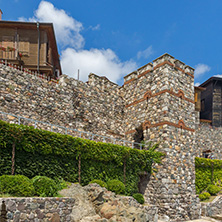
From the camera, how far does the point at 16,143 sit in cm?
1093

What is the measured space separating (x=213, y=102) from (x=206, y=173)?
15712 mm

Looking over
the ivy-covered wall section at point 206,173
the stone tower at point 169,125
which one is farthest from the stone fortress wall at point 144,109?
the ivy-covered wall section at point 206,173

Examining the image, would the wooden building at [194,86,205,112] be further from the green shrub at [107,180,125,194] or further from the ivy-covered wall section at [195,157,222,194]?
the green shrub at [107,180,125,194]

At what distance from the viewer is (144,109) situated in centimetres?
1928

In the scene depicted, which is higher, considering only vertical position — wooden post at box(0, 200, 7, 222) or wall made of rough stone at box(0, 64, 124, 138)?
wall made of rough stone at box(0, 64, 124, 138)

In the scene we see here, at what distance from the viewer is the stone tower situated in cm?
1647

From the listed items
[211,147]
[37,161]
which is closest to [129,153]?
[37,161]

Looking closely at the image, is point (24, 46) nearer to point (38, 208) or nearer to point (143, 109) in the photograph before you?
point (143, 109)

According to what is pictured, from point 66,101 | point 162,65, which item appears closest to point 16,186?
point 66,101

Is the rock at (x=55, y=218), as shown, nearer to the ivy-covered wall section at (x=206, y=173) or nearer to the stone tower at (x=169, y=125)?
the stone tower at (x=169, y=125)

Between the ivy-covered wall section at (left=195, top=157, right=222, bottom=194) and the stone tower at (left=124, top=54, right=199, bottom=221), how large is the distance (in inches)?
110

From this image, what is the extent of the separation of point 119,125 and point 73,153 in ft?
28.4

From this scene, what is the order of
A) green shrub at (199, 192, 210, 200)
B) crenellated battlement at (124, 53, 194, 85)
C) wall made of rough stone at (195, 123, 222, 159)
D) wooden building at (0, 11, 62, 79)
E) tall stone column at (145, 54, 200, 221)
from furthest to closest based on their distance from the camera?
wall made of rough stone at (195, 123, 222, 159), wooden building at (0, 11, 62, 79), green shrub at (199, 192, 210, 200), crenellated battlement at (124, 53, 194, 85), tall stone column at (145, 54, 200, 221)

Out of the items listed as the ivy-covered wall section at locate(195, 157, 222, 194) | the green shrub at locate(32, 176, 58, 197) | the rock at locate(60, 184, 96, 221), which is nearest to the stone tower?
the ivy-covered wall section at locate(195, 157, 222, 194)
